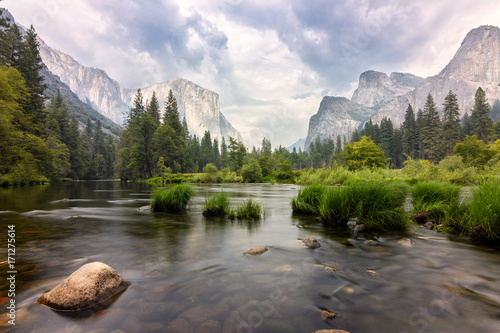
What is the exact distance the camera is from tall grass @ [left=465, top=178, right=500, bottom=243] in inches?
223

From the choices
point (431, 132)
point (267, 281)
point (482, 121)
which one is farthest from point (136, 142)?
point (482, 121)

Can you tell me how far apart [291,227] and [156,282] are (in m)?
5.68

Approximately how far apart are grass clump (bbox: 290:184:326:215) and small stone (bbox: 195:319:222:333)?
8770mm

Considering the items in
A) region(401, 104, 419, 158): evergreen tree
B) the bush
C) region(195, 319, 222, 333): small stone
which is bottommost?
region(195, 319, 222, 333): small stone

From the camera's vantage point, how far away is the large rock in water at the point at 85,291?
2.96 meters

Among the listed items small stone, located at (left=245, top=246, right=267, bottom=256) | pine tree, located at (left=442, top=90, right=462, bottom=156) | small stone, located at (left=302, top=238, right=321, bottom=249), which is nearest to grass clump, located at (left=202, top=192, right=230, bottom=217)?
small stone, located at (left=245, top=246, right=267, bottom=256)

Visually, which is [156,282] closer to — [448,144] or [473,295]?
[473,295]

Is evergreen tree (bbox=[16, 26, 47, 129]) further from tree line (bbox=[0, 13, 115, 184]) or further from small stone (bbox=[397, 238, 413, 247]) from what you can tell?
small stone (bbox=[397, 238, 413, 247])

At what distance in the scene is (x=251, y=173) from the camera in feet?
179

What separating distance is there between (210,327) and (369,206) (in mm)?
6875

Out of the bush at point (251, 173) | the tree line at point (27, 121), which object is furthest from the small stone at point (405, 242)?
the bush at point (251, 173)

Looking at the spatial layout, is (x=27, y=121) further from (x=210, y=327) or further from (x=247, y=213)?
(x=210, y=327)

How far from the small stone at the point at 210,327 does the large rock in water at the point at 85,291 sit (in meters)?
1.47

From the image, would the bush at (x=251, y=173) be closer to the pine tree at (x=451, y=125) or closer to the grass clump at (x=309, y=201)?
the grass clump at (x=309, y=201)
